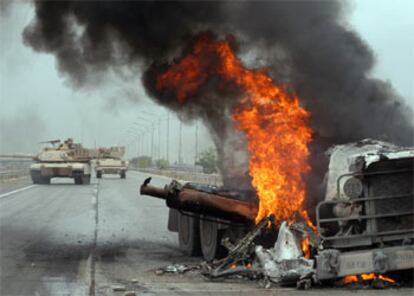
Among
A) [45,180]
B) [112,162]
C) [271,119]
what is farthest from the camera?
[112,162]

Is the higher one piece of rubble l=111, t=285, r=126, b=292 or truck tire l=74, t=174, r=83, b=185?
truck tire l=74, t=174, r=83, b=185

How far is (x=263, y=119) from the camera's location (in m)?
9.78

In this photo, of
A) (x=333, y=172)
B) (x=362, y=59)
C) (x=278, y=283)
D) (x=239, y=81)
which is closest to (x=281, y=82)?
(x=239, y=81)

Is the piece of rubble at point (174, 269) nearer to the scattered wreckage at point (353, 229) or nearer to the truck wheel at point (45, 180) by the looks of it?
the scattered wreckage at point (353, 229)

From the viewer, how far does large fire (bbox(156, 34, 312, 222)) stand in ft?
29.3

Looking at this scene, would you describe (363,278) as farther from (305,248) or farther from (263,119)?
(263,119)

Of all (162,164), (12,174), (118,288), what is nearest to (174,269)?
(118,288)

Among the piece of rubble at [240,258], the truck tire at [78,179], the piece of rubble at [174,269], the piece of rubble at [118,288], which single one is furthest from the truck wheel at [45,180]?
the piece of rubble at [118,288]

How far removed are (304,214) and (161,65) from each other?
4345 mm

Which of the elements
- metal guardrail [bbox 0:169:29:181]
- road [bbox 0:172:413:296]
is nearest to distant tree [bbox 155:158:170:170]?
metal guardrail [bbox 0:169:29:181]

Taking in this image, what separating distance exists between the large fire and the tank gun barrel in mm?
202

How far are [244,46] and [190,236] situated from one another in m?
3.34

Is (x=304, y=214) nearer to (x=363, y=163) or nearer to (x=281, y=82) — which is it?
(x=363, y=163)

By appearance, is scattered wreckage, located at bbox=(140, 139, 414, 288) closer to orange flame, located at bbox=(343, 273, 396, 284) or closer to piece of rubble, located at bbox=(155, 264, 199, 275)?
orange flame, located at bbox=(343, 273, 396, 284)
